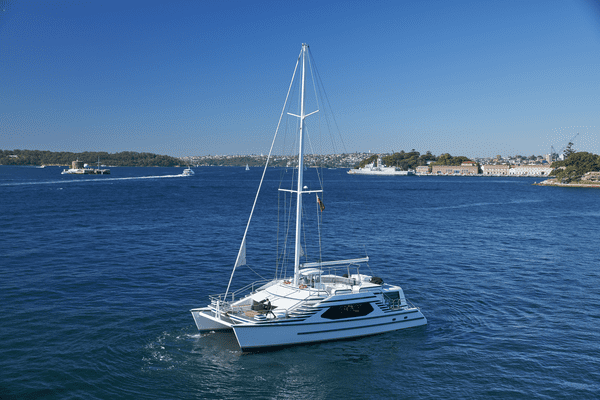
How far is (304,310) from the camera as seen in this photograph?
66.8 ft

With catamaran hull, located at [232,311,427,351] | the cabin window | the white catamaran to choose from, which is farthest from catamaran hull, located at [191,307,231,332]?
the cabin window

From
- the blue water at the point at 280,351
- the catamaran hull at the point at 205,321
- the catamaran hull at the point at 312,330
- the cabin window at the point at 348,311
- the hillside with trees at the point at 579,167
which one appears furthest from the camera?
the hillside with trees at the point at 579,167

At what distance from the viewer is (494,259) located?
41.4 m

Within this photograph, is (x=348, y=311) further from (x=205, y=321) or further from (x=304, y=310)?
(x=205, y=321)

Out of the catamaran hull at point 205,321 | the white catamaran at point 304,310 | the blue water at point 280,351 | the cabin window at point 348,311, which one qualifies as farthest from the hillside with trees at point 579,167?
the catamaran hull at point 205,321

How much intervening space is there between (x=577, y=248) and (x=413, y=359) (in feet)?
128

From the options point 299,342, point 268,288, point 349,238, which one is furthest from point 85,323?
point 349,238

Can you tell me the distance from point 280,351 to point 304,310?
90.6 inches

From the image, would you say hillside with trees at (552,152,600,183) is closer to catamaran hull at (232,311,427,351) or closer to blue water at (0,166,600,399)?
blue water at (0,166,600,399)

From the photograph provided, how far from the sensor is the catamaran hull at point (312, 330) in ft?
63.7

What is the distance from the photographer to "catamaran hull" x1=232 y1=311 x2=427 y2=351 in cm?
1941

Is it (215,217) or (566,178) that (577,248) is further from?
(566,178)

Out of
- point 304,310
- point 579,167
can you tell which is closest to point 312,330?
point 304,310

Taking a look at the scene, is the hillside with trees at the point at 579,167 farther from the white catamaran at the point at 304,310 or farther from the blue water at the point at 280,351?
the white catamaran at the point at 304,310
